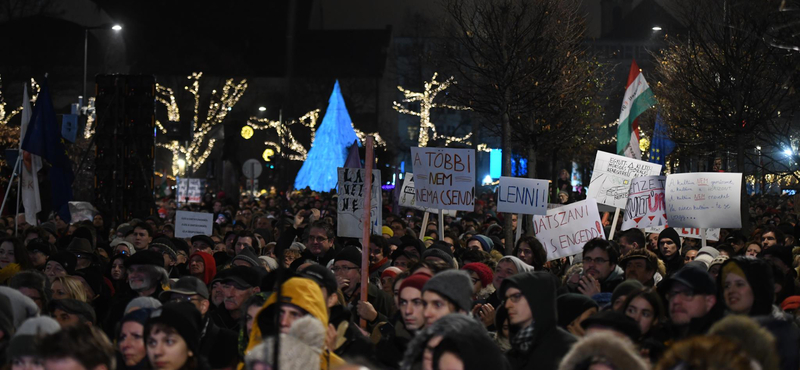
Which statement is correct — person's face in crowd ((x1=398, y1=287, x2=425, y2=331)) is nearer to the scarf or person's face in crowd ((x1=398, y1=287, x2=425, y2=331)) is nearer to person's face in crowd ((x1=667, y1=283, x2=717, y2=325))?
the scarf

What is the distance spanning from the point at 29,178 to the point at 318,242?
7.96m

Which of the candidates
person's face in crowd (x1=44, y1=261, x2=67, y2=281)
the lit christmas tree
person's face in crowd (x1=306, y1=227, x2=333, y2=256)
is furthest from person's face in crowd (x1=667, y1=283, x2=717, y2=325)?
the lit christmas tree

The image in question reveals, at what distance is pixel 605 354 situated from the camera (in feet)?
13.4

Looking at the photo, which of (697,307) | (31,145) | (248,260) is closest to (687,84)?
(31,145)

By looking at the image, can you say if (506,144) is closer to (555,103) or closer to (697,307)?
(555,103)

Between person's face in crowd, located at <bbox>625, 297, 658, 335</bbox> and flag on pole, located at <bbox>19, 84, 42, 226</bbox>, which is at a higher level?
flag on pole, located at <bbox>19, 84, 42, 226</bbox>

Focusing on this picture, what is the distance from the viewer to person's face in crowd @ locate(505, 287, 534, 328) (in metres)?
5.43

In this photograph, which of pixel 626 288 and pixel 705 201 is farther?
pixel 705 201

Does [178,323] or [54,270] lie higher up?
[178,323]

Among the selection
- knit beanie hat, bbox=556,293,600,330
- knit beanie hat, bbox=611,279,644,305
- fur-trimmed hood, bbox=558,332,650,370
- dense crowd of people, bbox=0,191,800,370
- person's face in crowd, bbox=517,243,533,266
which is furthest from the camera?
→ person's face in crowd, bbox=517,243,533,266

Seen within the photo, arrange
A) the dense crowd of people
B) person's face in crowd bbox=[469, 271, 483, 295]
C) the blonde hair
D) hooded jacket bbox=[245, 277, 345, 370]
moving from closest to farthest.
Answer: the dense crowd of people, hooded jacket bbox=[245, 277, 345, 370], the blonde hair, person's face in crowd bbox=[469, 271, 483, 295]

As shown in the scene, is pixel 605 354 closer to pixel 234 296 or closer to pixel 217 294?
pixel 234 296

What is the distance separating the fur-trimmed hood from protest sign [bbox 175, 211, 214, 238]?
11261 mm

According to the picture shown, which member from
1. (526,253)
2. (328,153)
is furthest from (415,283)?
(328,153)
